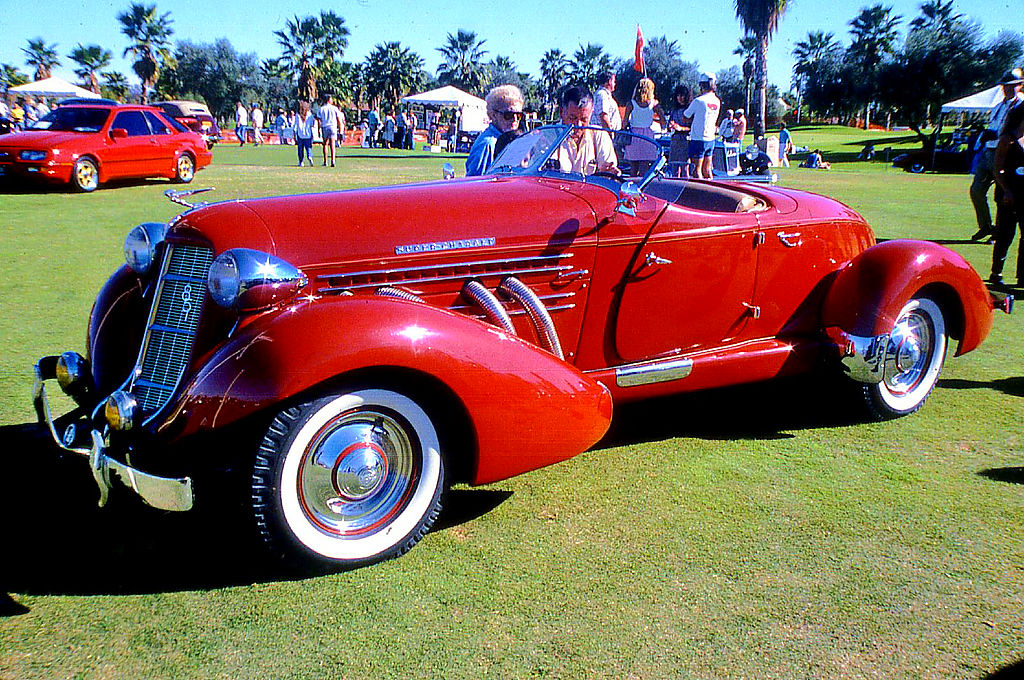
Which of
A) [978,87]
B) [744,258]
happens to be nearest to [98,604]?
[744,258]

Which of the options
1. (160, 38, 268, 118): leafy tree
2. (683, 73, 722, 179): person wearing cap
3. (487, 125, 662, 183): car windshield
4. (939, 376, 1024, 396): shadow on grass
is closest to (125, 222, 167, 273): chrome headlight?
(487, 125, 662, 183): car windshield

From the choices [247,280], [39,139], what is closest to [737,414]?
[247,280]

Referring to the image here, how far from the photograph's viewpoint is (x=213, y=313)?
297 cm

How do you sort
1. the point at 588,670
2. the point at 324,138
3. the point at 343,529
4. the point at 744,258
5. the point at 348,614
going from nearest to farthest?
the point at 588,670 → the point at 348,614 → the point at 343,529 → the point at 744,258 → the point at 324,138

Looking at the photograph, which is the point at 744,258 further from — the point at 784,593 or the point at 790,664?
the point at 790,664

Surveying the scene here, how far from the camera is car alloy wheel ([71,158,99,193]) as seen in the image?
13.8 metres

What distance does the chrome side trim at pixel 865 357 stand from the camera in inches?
161

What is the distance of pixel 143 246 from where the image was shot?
3393 millimetres

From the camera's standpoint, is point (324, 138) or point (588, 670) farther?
point (324, 138)

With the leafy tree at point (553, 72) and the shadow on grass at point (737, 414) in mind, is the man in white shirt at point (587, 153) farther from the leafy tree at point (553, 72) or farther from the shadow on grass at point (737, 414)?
the leafy tree at point (553, 72)

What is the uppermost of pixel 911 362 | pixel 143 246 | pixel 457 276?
pixel 143 246

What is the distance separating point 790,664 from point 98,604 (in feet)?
7.01

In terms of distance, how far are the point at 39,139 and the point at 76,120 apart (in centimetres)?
96

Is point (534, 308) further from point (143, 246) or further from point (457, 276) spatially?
point (143, 246)
